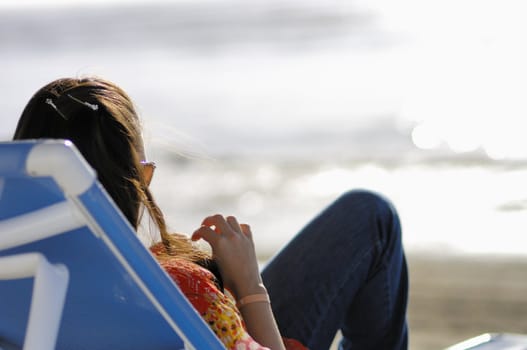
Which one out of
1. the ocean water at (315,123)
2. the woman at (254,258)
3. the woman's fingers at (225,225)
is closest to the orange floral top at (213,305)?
the woman at (254,258)

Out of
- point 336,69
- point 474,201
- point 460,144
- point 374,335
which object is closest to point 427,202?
point 474,201

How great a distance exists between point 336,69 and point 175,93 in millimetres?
2182

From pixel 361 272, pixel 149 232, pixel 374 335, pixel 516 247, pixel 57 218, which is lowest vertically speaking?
pixel 516 247

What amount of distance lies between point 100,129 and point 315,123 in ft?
24.7

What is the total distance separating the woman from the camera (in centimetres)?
165

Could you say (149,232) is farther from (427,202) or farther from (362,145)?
(362,145)

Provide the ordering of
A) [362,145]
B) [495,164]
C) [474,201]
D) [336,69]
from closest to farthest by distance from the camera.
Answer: [474,201], [495,164], [362,145], [336,69]

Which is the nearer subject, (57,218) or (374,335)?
(57,218)

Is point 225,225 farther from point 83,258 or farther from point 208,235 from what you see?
point 83,258

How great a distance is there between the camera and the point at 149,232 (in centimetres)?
187

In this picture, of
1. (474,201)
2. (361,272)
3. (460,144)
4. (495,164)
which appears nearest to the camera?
(361,272)

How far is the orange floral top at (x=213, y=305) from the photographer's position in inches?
64.9

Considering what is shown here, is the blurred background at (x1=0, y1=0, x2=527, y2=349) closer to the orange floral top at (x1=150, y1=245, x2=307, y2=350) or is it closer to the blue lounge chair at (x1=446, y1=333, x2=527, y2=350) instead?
the orange floral top at (x1=150, y1=245, x2=307, y2=350)

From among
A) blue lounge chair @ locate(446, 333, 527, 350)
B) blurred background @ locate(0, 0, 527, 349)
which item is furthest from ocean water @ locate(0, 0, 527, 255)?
Result: blue lounge chair @ locate(446, 333, 527, 350)
